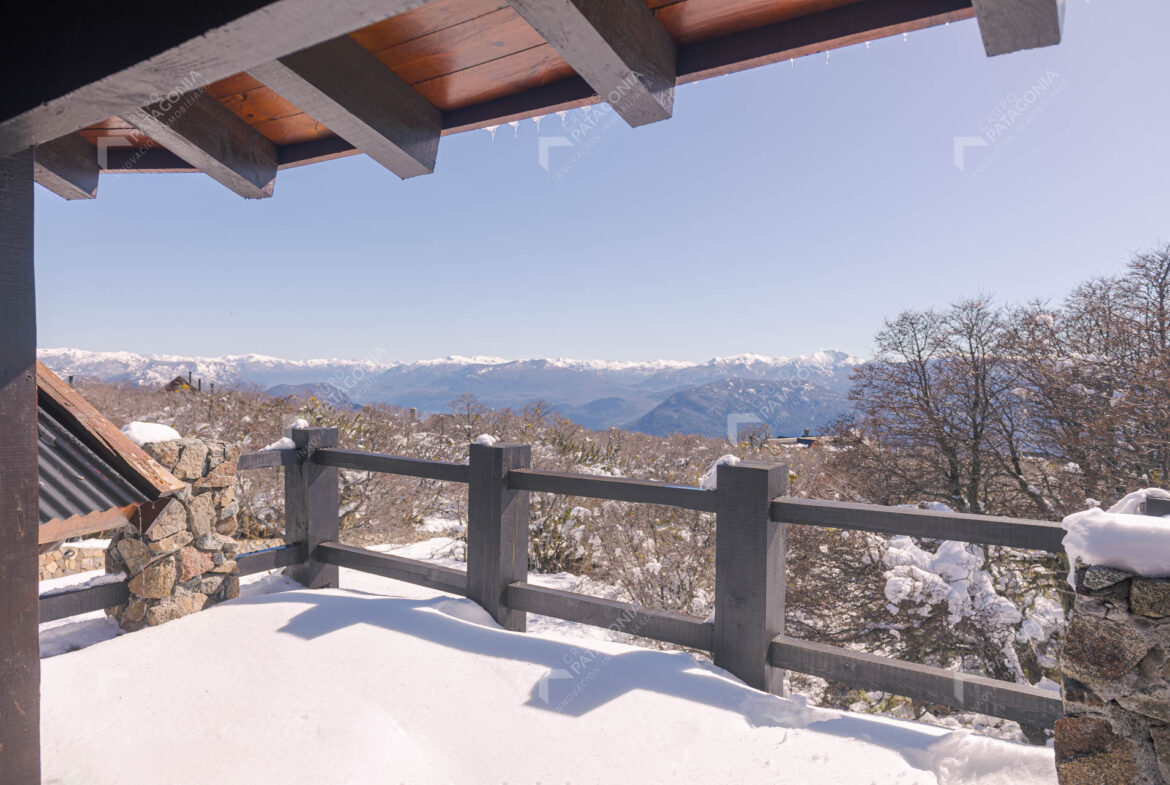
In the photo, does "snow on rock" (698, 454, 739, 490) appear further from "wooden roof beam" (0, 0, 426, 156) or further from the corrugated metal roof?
the corrugated metal roof

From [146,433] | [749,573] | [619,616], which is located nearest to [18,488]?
[146,433]

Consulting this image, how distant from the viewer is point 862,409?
6.95m

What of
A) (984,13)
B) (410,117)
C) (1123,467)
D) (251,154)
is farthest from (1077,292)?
(251,154)

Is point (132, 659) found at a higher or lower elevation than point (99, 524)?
lower

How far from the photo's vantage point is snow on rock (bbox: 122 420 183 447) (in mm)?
3523

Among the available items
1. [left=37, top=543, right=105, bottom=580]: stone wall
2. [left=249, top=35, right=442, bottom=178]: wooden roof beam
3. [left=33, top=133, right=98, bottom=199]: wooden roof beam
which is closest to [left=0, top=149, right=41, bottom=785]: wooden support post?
[left=249, top=35, right=442, bottom=178]: wooden roof beam

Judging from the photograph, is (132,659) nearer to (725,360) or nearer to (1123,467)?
(1123,467)

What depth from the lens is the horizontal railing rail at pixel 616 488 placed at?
122 inches

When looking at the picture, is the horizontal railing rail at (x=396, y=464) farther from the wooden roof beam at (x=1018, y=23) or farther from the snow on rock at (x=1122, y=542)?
the wooden roof beam at (x=1018, y=23)

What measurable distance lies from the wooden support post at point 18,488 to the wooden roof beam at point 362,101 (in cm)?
83

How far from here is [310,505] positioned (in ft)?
14.6

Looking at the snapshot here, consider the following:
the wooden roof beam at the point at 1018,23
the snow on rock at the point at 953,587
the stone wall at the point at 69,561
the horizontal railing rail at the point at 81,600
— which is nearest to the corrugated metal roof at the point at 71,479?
the horizontal railing rail at the point at 81,600

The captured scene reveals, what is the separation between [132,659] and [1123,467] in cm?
715

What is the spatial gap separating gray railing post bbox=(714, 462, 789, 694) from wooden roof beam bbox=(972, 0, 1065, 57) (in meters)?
1.86
